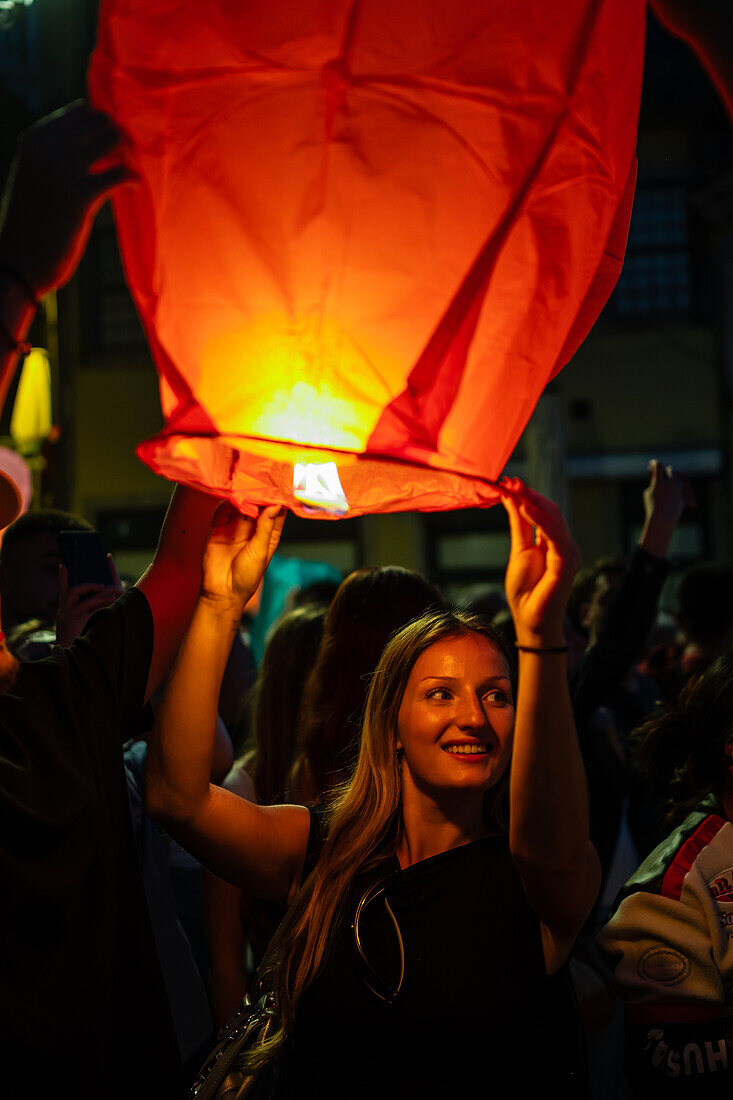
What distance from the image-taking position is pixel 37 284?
4.00 feet

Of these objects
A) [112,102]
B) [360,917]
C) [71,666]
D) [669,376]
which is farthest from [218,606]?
[669,376]

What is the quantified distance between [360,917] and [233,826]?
0.27m

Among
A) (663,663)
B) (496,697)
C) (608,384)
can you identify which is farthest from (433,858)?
(608,384)

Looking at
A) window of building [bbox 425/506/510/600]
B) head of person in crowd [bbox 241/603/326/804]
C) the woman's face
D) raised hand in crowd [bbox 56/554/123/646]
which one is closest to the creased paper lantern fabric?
the woman's face

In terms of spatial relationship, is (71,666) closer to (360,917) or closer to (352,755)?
(360,917)

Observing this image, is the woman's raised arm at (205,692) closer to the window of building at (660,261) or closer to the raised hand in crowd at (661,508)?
the raised hand in crowd at (661,508)

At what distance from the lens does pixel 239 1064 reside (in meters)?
1.89

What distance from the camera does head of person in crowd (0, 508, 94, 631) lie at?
10.1 feet

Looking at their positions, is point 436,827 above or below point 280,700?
below

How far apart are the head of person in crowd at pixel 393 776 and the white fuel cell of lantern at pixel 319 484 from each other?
717 mm

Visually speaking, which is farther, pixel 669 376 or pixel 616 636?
pixel 669 376

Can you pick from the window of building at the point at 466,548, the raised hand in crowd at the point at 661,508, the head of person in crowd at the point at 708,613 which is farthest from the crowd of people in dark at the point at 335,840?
the window of building at the point at 466,548

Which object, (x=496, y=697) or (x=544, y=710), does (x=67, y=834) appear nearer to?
(x=544, y=710)

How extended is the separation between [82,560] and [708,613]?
9.13 feet
